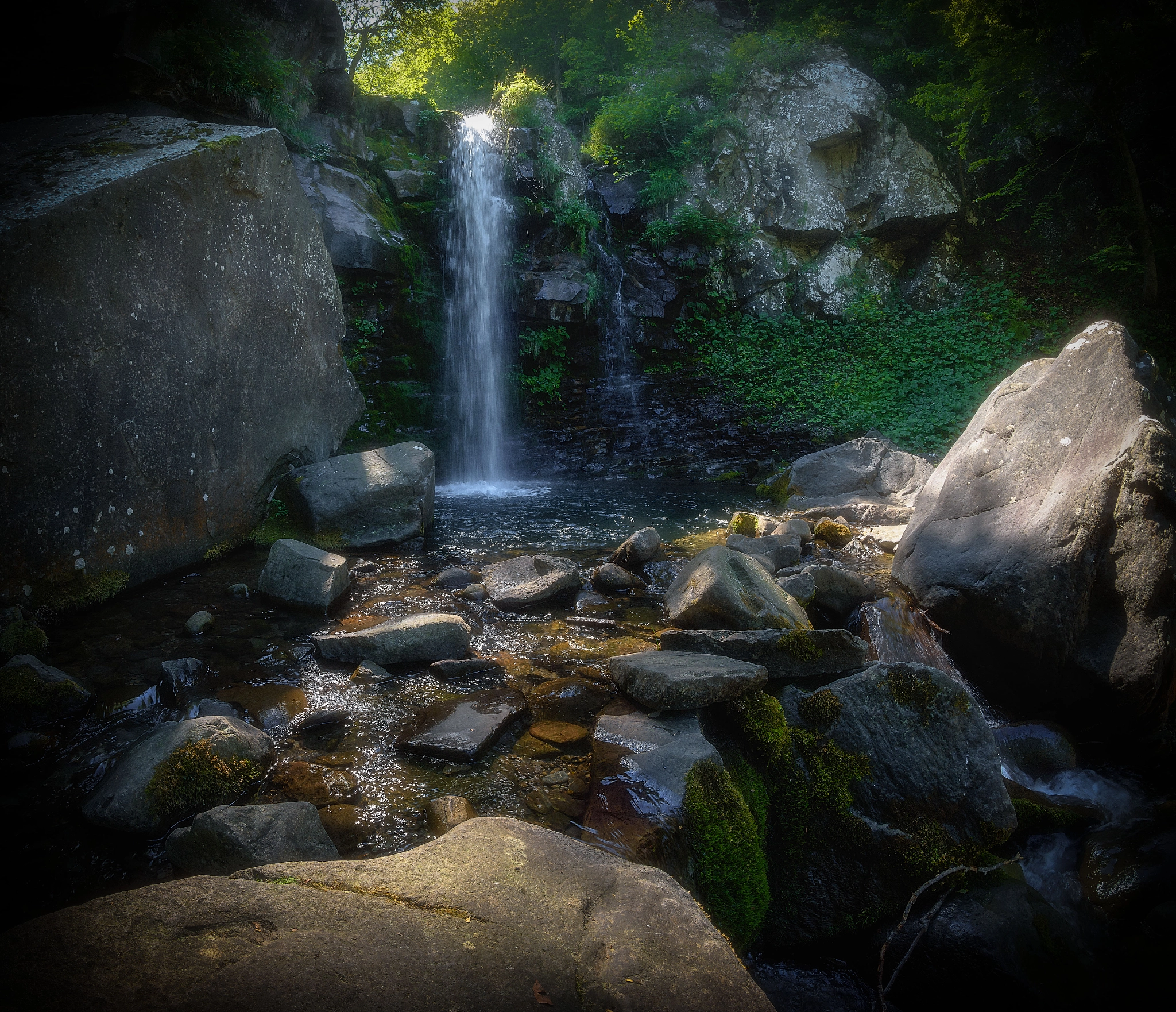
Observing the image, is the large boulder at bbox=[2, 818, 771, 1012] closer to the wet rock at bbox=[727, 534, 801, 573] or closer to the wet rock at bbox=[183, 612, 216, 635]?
the wet rock at bbox=[183, 612, 216, 635]

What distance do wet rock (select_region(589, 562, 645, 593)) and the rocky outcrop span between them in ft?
37.8

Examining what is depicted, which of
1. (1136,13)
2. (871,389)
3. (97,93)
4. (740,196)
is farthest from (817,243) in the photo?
(97,93)

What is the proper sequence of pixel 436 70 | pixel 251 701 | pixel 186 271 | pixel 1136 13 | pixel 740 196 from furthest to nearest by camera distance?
pixel 436 70 → pixel 740 196 → pixel 1136 13 → pixel 186 271 → pixel 251 701

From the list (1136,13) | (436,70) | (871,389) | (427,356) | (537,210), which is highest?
(436,70)

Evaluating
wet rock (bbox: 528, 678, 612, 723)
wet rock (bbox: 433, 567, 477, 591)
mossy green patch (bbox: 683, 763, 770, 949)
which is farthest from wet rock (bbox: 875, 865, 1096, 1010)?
wet rock (bbox: 433, 567, 477, 591)

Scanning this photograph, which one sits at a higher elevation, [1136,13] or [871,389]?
[1136,13]

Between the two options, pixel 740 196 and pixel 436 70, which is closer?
pixel 740 196

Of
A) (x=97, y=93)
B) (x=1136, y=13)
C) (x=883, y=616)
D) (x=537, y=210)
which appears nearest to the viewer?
(x=883, y=616)

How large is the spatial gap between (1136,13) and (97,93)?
15650 millimetres

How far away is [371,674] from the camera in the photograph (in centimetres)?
327

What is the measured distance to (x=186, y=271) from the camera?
14.9ft

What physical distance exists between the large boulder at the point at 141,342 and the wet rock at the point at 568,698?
321 cm

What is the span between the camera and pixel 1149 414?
11.7 ft

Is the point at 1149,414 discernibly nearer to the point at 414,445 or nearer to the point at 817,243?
the point at 414,445
